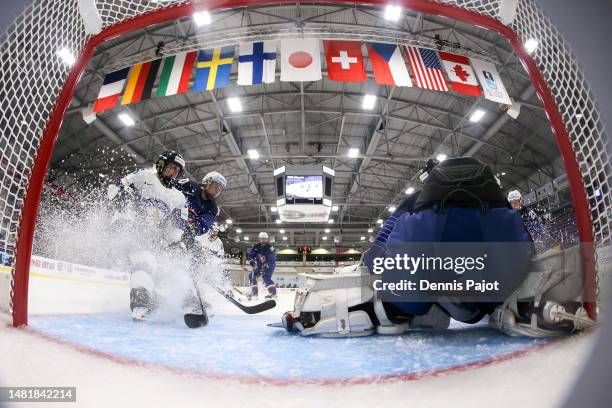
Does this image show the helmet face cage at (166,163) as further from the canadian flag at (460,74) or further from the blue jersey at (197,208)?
the canadian flag at (460,74)

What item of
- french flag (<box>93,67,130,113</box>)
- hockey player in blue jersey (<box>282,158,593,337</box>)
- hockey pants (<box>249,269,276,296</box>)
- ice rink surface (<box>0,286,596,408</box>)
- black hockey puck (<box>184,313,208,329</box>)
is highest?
french flag (<box>93,67,130,113</box>)

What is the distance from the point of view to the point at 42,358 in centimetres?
98

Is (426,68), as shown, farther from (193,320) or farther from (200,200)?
(193,320)

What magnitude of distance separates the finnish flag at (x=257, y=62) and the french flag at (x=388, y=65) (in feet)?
5.75

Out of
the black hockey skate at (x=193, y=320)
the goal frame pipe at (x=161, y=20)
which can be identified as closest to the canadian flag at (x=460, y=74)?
the goal frame pipe at (x=161, y=20)

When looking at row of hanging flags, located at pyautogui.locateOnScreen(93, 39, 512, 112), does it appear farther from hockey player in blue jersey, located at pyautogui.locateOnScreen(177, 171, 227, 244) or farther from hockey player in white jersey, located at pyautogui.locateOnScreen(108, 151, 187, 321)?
hockey player in white jersey, located at pyautogui.locateOnScreen(108, 151, 187, 321)

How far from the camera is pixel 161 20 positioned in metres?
1.63

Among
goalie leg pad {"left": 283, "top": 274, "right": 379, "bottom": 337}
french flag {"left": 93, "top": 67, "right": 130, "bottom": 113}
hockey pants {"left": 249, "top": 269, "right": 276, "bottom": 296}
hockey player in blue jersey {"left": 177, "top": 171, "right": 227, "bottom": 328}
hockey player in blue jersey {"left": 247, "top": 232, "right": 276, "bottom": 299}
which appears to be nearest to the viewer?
goalie leg pad {"left": 283, "top": 274, "right": 379, "bottom": 337}

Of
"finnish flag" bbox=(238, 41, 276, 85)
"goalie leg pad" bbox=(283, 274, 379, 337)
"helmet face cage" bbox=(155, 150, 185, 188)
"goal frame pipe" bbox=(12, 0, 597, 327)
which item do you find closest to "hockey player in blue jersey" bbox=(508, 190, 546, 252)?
"goal frame pipe" bbox=(12, 0, 597, 327)

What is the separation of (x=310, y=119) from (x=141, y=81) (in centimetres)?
689

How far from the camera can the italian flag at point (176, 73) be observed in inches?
215

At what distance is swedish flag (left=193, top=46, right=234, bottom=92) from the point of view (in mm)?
5348

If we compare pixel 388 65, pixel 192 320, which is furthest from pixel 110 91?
pixel 192 320

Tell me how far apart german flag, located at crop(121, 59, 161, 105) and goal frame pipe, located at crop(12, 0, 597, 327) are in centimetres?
457
